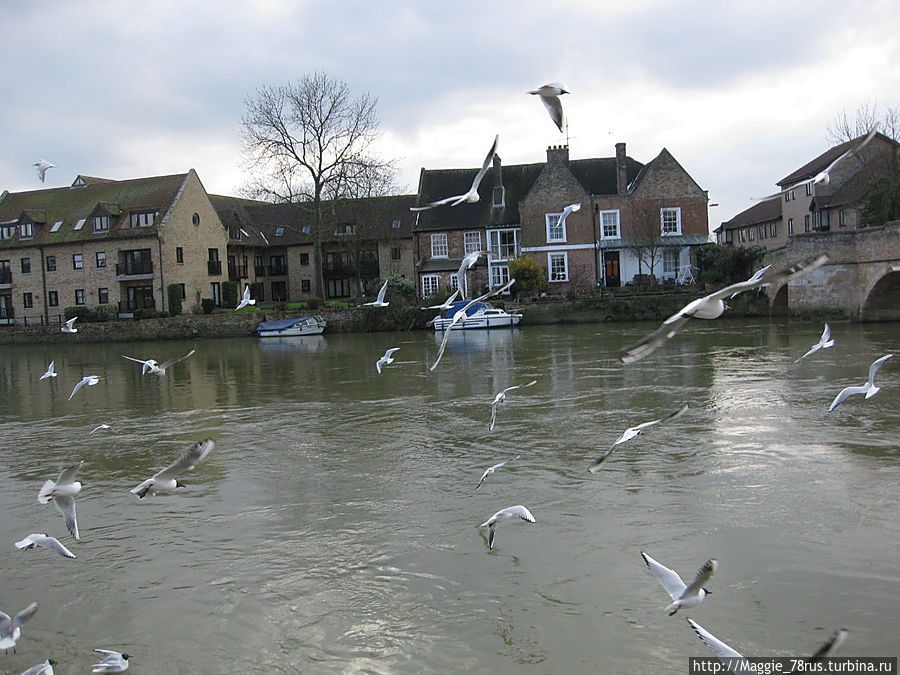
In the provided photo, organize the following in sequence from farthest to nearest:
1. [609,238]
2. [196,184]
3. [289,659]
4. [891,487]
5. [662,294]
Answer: [196,184] < [609,238] < [662,294] < [891,487] < [289,659]

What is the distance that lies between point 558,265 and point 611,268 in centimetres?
315

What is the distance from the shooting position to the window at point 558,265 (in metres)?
46.1

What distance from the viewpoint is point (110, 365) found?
1125 inches

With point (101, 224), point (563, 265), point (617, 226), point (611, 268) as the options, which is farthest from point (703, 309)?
point (101, 224)

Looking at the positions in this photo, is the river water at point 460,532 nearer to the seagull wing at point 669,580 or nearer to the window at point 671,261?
the seagull wing at point 669,580

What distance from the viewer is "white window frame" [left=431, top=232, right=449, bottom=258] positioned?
48.5 metres

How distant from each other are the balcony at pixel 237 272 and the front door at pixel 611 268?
2526 centimetres

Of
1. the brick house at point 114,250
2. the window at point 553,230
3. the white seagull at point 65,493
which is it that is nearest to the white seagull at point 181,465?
the white seagull at point 65,493

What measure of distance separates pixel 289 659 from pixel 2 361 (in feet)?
109

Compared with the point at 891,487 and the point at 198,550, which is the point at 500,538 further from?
the point at 891,487

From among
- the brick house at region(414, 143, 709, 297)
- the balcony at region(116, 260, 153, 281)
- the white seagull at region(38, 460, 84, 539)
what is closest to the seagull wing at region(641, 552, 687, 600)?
the white seagull at region(38, 460, 84, 539)

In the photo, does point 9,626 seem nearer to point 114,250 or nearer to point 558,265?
point 558,265

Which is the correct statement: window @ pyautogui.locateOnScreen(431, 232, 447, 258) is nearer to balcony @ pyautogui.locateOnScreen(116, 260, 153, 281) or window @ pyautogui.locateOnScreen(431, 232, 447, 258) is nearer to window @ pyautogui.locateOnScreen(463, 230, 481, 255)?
window @ pyautogui.locateOnScreen(463, 230, 481, 255)

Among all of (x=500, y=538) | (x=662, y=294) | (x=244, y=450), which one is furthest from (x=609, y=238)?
(x=500, y=538)
